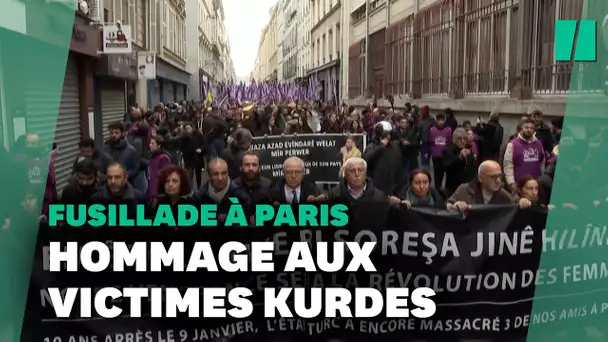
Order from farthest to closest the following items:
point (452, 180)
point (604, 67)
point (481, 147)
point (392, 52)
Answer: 1. point (392, 52)
2. point (481, 147)
3. point (604, 67)
4. point (452, 180)

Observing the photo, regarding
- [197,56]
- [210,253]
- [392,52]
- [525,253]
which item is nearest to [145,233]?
[210,253]

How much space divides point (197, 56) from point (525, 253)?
47.0 metres

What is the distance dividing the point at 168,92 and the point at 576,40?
29000 millimetres

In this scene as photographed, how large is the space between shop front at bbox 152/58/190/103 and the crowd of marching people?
594 inches

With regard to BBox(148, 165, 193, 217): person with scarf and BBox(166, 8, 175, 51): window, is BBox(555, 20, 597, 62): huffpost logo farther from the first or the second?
BBox(166, 8, 175, 51): window

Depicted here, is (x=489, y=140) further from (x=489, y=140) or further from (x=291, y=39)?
(x=291, y=39)

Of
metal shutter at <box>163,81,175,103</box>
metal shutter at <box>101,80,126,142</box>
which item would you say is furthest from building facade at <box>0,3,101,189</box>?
metal shutter at <box>163,81,175,103</box>

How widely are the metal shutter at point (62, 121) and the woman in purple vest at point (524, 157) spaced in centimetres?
701

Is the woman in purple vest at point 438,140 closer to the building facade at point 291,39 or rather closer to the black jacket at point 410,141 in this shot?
the black jacket at point 410,141

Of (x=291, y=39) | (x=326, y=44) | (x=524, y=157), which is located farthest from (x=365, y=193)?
(x=291, y=39)

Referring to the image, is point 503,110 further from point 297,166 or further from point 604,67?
point 297,166

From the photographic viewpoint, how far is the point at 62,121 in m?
15.2

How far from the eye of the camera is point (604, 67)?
1176 centimetres

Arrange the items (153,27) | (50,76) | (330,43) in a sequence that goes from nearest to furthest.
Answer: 1. (50,76)
2. (153,27)
3. (330,43)
